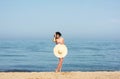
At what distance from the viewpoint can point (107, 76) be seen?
38.0 ft

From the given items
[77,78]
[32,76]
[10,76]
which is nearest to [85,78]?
[77,78]

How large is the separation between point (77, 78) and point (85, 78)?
1.01 feet

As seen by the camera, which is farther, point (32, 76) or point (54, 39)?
point (54, 39)

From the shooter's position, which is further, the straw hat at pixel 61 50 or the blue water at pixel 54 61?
the blue water at pixel 54 61

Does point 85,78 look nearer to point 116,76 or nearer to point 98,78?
point 98,78

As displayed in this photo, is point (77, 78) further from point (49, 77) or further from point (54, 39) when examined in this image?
point (54, 39)

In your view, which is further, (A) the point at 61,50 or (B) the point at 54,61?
(B) the point at 54,61

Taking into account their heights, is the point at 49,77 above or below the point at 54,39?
below

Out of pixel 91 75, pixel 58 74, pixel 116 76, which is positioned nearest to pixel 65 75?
pixel 58 74

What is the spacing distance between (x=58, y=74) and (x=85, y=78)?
1054mm

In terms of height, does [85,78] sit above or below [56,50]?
below

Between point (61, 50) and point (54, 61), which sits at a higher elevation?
point (61, 50)

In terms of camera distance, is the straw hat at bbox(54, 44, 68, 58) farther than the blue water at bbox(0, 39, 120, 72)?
No

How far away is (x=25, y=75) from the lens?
11.7m
